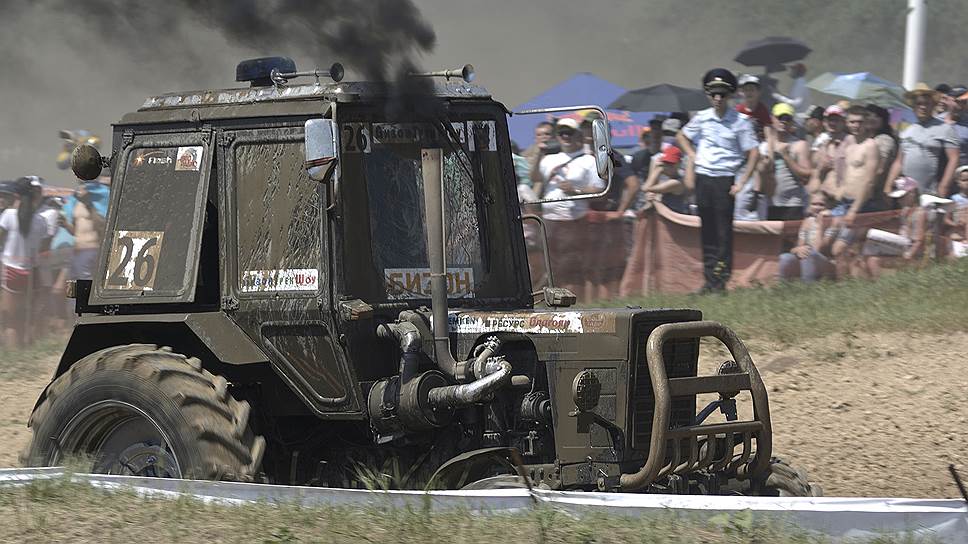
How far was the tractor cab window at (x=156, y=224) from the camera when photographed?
6.99 metres

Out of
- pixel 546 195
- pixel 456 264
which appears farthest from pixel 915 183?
pixel 456 264

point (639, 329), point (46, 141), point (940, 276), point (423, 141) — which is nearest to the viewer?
point (639, 329)

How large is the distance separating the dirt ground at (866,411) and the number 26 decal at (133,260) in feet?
10.0

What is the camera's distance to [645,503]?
5871 millimetres

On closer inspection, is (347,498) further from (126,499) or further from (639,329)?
(639,329)

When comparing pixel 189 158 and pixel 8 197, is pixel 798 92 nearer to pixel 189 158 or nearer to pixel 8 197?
pixel 8 197

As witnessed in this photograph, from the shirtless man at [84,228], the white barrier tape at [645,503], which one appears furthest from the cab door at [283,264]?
the shirtless man at [84,228]

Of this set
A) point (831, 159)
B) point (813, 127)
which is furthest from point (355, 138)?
point (813, 127)

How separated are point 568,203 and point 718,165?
153 centimetres

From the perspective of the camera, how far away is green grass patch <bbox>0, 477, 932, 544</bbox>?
5.61 m

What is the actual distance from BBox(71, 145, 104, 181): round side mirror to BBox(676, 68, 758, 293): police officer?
24.0ft

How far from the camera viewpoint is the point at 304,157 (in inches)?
268

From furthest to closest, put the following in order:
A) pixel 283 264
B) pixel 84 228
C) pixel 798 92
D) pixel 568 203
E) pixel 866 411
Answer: pixel 798 92
pixel 84 228
pixel 568 203
pixel 866 411
pixel 283 264

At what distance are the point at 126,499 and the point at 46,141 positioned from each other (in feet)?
94.6
